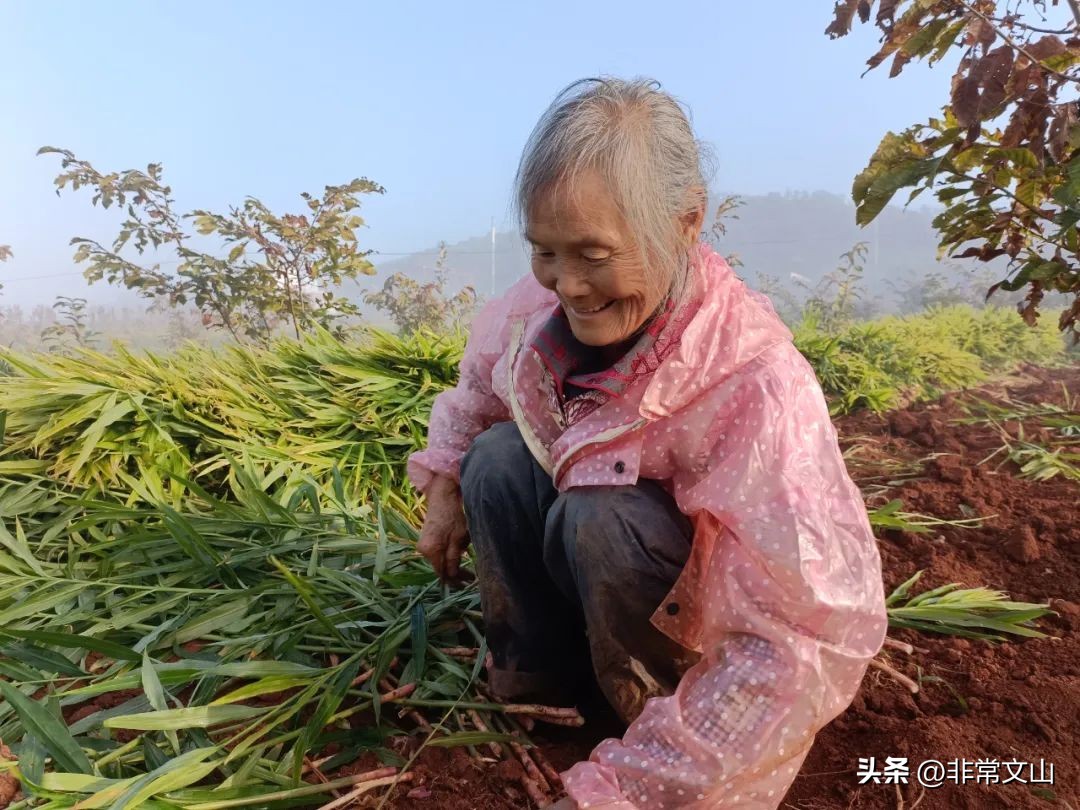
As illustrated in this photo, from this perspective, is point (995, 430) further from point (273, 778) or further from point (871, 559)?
point (273, 778)

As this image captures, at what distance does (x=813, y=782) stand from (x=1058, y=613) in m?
0.76

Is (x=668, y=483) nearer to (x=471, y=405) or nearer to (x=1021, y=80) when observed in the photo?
(x=471, y=405)

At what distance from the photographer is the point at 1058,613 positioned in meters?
1.72

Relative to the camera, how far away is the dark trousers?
3.96ft

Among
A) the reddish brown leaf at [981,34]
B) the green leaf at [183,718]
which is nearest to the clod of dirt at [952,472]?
the reddish brown leaf at [981,34]

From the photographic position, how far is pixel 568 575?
135 centimetres

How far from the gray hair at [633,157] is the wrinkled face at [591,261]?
0.01 meters

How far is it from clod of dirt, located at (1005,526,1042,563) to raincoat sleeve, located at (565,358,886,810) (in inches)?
45.3

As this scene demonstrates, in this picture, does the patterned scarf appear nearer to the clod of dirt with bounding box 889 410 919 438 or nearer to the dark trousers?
the dark trousers

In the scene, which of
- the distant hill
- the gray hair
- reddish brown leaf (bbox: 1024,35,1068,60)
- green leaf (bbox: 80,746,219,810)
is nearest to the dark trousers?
the gray hair

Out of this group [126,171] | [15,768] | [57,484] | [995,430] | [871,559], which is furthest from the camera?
[126,171]

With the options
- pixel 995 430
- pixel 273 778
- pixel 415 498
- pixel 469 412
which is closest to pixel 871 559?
pixel 469 412

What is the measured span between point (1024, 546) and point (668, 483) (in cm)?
122

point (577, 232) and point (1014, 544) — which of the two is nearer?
point (577, 232)
